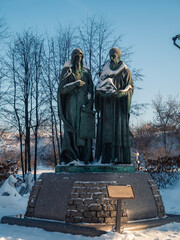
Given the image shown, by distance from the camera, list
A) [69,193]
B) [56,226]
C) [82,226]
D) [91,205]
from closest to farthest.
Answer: [82,226] < [56,226] < [91,205] < [69,193]

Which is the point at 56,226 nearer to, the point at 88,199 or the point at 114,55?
the point at 88,199

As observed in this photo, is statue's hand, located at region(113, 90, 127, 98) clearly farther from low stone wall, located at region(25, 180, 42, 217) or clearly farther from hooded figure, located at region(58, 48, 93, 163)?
low stone wall, located at region(25, 180, 42, 217)

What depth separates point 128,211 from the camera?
600 centimetres

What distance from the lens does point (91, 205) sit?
19.2ft

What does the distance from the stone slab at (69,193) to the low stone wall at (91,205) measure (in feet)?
0.40

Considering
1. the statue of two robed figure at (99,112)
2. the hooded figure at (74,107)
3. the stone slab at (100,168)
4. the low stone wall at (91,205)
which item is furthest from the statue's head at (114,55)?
the low stone wall at (91,205)

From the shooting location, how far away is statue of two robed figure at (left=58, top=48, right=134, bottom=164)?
7246mm

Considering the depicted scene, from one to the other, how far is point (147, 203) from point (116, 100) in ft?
7.83

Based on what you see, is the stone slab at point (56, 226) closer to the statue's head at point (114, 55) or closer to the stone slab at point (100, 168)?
the stone slab at point (100, 168)

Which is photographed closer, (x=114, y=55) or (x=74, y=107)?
(x=74, y=107)

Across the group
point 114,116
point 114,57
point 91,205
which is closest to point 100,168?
point 91,205

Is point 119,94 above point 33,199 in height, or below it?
above

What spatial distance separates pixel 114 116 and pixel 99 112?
0.42 metres

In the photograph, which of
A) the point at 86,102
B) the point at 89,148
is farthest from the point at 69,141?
the point at 86,102
